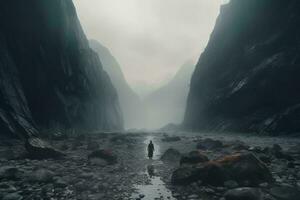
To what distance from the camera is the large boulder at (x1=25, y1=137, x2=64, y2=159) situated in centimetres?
1674

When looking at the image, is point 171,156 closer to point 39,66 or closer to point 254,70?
point 39,66

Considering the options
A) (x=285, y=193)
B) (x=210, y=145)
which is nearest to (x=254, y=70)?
(x=210, y=145)

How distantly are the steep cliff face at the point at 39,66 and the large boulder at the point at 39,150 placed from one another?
11881 millimetres

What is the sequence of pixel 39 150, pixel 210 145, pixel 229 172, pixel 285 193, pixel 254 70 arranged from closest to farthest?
pixel 285 193
pixel 229 172
pixel 39 150
pixel 210 145
pixel 254 70

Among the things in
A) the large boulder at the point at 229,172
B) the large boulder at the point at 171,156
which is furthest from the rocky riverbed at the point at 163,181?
the large boulder at the point at 171,156

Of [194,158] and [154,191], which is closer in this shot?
[154,191]

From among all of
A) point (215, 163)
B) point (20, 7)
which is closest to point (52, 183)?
point (215, 163)

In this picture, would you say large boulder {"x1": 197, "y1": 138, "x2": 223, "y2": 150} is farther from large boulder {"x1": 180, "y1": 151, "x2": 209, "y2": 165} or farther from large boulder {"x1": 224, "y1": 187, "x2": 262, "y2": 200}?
large boulder {"x1": 224, "y1": 187, "x2": 262, "y2": 200}

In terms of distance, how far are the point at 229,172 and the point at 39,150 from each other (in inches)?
420

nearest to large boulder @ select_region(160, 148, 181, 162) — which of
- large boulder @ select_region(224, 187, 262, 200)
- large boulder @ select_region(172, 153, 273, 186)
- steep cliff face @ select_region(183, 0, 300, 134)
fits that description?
large boulder @ select_region(172, 153, 273, 186)

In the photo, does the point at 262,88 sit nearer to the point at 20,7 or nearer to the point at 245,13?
the point at 245,13

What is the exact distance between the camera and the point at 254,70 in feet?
174

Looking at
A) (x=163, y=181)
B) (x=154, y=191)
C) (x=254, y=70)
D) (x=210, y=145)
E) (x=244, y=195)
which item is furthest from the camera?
(x=254, y=70)

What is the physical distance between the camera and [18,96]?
110 ft
